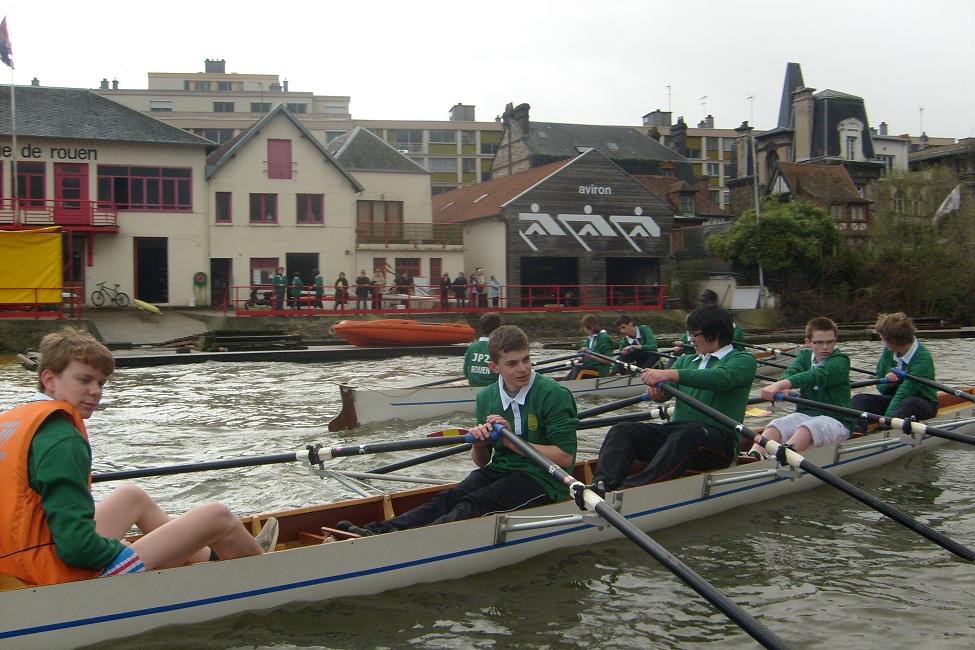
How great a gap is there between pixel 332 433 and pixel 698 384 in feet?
22.1

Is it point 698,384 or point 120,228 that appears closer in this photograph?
point 698,384

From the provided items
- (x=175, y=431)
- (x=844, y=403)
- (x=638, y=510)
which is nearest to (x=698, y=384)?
(x=638, y=510)

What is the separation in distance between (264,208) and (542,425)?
3182 cm

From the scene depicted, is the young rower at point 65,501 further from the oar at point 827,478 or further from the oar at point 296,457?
the oar at point 827,478

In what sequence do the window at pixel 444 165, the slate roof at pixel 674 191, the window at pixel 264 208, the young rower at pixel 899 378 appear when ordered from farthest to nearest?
the window at pixel 444 165
the slate roof at pixel 674 191
the window at pixel 264 208
the young rower at pixel 899 378

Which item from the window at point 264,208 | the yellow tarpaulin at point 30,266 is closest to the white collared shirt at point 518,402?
the yellow tarpaulin at point 30,266

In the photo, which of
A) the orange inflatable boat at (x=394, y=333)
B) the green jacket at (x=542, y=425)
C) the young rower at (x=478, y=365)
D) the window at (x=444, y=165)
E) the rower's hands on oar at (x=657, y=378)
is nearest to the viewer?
the green jacket at (x=542, y=425)

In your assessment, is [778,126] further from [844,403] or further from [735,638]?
[735,638]

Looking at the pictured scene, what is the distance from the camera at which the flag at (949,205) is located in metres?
38.9

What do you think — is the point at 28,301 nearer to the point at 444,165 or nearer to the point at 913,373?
the point at 913,373

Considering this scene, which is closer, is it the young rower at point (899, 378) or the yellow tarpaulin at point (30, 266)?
the young rower at point (899, 378)

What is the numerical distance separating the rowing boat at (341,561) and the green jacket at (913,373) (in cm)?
244

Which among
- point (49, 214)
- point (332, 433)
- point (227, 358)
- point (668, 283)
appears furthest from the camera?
point (668, 283)

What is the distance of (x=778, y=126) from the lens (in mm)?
59312
